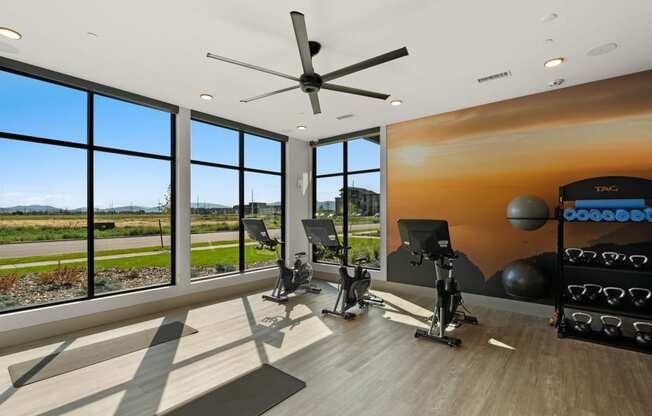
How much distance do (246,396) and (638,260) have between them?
4.76 m

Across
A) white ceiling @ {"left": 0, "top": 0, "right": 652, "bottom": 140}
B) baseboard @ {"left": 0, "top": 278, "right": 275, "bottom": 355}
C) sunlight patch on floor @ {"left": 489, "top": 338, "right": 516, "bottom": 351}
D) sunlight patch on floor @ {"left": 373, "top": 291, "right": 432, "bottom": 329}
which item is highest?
white ceiling @ {"left": 0, "top": 0, "right": 652, "bottom": 140}

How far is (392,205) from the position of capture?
6.14m

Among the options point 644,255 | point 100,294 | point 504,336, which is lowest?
point 504,336

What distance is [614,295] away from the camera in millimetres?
3781

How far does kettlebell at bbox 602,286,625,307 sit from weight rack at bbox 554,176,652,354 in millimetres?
67

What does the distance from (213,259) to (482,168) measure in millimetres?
5338

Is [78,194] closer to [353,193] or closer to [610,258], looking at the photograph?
[353,193]

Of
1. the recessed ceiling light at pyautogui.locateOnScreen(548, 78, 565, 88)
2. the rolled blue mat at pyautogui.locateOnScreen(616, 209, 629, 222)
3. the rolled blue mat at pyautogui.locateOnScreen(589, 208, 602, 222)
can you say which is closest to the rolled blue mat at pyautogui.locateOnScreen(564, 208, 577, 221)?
the rolled blue mat at pyautogui.locateOnScreen(589, 208, 602, 222)

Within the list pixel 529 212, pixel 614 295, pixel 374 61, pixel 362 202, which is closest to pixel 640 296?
pixel 614 295

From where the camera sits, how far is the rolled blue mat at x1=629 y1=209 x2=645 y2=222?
345 cm

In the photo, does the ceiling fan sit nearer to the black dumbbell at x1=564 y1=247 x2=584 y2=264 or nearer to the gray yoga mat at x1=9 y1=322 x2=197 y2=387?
the black dumbbell at x1=564 y1=247 x2=584 y2=264

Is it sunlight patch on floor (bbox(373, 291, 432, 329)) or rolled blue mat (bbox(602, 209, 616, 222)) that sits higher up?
rolled blue mat (bbox(602, 209, 616, 222))

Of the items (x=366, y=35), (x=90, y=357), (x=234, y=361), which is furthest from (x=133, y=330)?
(x=366, y=35)

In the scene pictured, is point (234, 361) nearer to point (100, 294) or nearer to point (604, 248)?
point (100, 294)
